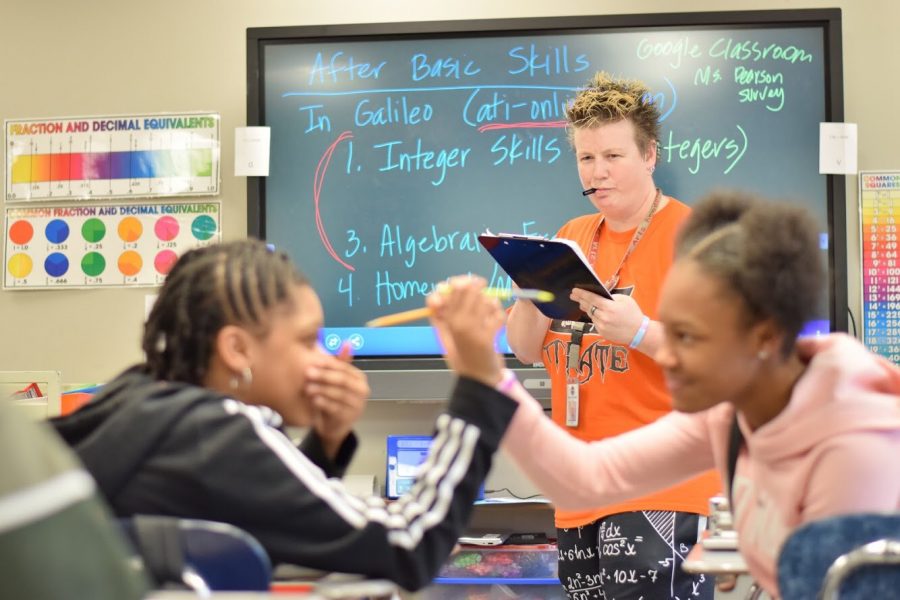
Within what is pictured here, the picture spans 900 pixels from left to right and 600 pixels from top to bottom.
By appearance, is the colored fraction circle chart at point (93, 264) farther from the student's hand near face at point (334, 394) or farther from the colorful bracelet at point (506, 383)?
the colorful bracelet at point (506, 383)

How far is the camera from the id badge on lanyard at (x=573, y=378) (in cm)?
225

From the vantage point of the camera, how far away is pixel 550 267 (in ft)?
7.09

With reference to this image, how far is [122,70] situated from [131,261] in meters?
0.69

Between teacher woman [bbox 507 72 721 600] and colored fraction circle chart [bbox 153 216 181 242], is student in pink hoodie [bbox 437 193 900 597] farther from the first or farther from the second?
colored fraction circle chart [bbox 153 216 181 242]

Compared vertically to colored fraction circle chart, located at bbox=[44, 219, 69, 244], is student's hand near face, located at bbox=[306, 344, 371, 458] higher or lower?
lower

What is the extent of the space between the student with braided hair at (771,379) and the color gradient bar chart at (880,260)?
7.23 feet

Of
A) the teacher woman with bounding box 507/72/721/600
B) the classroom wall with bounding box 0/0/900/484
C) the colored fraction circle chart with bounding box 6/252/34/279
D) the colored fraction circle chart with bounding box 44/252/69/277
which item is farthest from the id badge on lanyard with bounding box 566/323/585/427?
the colored fraction circle chart with bounding box 6/252/34/279

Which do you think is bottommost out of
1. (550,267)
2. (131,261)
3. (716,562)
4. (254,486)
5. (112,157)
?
(716,562)

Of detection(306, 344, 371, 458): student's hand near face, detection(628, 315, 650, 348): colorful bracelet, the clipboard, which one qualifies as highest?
the clipboard

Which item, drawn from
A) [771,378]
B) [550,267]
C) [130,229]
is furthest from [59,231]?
[771,378]

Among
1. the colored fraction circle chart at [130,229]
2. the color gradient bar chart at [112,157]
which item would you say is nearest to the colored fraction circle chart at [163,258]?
the colored fraction circle chart at [130,229]

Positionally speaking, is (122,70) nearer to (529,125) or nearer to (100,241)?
(100,241)

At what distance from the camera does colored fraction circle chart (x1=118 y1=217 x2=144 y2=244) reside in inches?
141

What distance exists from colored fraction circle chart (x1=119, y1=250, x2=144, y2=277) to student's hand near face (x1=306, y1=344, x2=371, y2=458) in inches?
92.0
